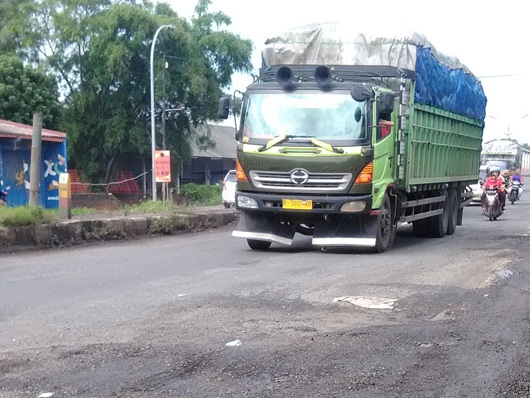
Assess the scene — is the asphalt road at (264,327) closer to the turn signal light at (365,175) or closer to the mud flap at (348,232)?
the mud flap at (348,232)

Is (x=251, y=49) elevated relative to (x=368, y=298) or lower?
elevated

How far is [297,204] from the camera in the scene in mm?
12523

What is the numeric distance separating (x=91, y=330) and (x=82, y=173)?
35155mm

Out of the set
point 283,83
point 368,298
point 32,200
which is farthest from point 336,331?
point 32,200

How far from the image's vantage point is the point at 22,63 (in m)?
37.3

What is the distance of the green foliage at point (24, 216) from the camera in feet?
44.7

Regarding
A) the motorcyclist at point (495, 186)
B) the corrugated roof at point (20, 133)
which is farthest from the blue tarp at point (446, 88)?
the corrugated roof at point (20, 133)

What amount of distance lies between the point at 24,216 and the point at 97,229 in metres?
1.78

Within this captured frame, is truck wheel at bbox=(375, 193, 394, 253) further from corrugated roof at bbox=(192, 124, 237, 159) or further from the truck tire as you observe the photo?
corrugated roof at bbox=(192, 124, 237, 159)

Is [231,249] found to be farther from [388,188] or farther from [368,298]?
[368,298]

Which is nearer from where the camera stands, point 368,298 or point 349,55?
point 368,298

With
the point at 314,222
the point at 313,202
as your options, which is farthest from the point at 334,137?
the point at 314,222

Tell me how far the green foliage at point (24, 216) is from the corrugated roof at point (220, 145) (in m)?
31.0

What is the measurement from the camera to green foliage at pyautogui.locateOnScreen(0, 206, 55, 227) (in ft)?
44.7
